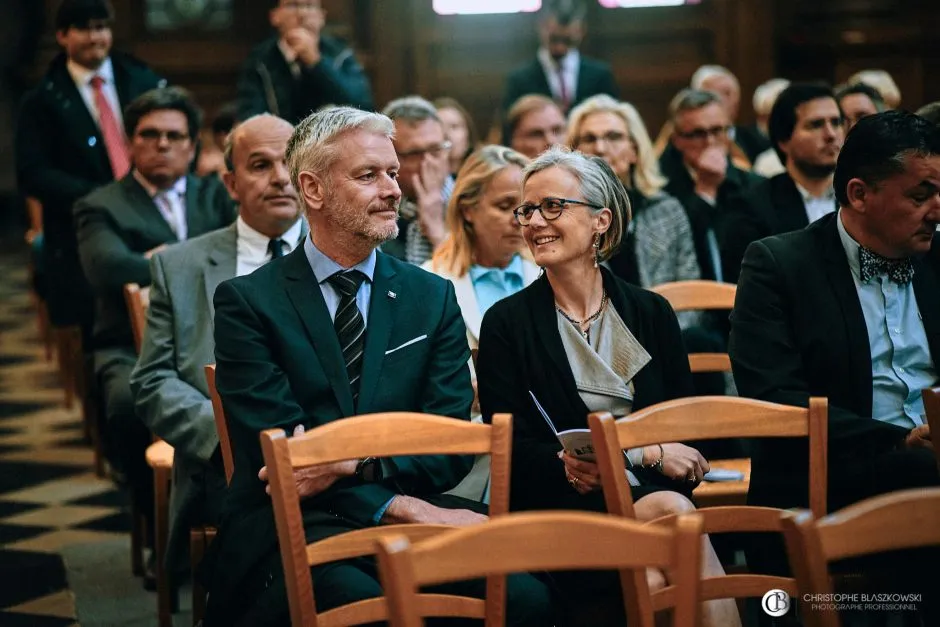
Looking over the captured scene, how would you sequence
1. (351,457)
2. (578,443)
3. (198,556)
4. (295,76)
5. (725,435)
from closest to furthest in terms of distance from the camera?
(351,457)
(725,435)
(578,443)
(198,556)
(295,76)

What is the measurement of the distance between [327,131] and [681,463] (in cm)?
113

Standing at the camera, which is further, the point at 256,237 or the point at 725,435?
the point at 256,237

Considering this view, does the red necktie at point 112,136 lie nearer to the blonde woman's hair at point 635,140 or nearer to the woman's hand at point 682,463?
the blonde woman's hair at point 635,140

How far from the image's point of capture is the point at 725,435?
2.47 meters

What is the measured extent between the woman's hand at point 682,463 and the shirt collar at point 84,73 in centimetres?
385

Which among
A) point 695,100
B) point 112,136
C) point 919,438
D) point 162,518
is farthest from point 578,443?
point 112,136

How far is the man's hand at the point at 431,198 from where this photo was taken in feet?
15.3

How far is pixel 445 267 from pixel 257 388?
1245 millimetres

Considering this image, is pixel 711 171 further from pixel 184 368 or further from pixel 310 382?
pixel 310 382

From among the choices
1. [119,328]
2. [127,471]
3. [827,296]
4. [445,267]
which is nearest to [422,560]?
[827,296]

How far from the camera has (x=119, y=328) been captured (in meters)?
4.56

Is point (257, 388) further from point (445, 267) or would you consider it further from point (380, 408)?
point (445, 267)

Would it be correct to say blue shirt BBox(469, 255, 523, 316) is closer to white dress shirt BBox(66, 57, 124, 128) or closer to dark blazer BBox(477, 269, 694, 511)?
dark blazer BBox(477, 269, 694, 511)

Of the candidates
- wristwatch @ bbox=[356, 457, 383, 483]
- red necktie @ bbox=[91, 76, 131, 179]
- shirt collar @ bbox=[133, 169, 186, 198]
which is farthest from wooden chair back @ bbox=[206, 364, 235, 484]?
red necktie @ bbox=[91, 76, 131, 179]
